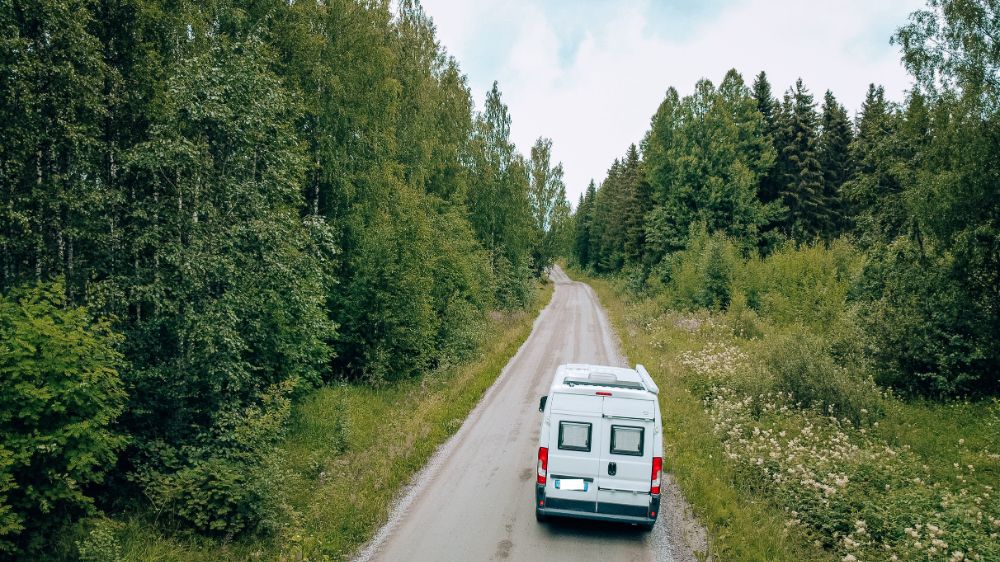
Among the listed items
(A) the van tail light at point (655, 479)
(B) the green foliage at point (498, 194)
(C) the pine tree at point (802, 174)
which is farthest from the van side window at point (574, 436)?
(C) the pine tree at point (802, 174)

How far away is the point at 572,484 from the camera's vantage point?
7949mm

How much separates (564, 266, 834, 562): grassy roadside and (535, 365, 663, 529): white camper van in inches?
49.0

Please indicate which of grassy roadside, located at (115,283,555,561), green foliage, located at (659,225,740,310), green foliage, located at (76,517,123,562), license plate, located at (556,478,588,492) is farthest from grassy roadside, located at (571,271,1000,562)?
green foliage, located at (659,225,740,310)

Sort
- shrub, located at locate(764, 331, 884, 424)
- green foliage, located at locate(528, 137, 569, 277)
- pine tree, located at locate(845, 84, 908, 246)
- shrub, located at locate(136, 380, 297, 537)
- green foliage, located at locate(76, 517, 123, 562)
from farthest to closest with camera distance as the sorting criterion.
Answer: green foliage, located at locate(528, 137, 569, 277) < pine tree, located at locate(845, 84, 908, 246) < shrub, located at locate(764, 331, 884, 424) < shrub, located at locate(136, 380, 297, 537) < green foliage, located at locate(76, 517, 123, 562)

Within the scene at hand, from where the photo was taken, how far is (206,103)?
373 inches

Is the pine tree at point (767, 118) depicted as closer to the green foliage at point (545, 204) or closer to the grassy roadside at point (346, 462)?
the green foliage at point (545, 204)

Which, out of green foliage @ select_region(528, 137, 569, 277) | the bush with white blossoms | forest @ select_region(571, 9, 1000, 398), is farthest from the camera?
green foliage @ select_region(528, 137, 569, 277)

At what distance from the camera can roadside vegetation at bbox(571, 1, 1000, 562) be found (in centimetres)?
775

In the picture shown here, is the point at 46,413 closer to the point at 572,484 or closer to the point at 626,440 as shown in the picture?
the point at 572,484

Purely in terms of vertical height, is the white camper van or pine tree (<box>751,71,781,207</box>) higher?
pine tree (<box>751,71,781,207</box>)

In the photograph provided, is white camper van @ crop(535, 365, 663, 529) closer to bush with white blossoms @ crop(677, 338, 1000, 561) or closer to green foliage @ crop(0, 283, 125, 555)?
bush with white blossoms @ crop(677, 338, 1000, 561)

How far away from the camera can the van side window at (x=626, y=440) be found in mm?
7844

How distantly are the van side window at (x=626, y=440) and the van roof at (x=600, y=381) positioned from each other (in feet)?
1.84

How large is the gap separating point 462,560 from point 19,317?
7770 millimetres
